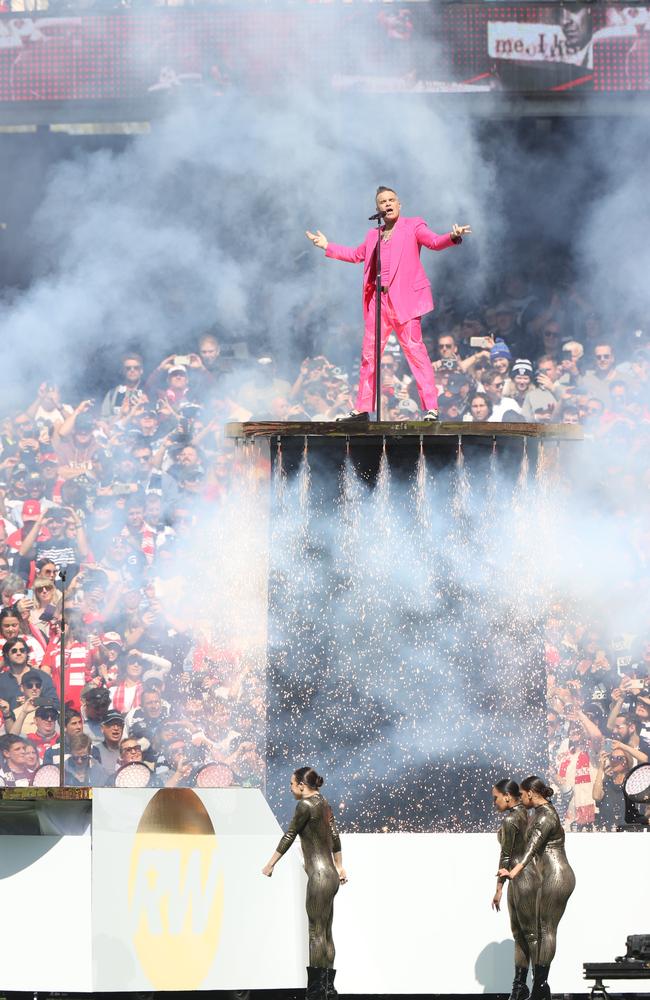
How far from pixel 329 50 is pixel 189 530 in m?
4.51

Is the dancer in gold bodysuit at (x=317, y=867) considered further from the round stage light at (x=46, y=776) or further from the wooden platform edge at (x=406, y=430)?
the round stage light at (x=46, y=776)

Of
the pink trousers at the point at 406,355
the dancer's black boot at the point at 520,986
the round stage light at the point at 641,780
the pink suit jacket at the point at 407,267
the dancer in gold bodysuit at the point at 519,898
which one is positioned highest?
the pink suit jacket at the point at 407,267

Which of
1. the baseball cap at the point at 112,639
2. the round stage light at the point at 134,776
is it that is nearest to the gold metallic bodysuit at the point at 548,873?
the round stage light at the point at 134,776

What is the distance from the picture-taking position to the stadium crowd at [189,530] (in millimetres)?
12164

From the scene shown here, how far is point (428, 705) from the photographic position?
9.43m

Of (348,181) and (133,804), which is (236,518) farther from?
(348,181)

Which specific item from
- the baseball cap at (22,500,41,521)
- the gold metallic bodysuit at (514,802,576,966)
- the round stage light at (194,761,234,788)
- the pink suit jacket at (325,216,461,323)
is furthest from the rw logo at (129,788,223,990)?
the baseball cap at (22,500,41,521)

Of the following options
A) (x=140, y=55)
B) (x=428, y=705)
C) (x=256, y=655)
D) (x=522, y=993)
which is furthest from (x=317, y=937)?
(x=140, y=55)

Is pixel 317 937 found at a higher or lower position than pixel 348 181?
lower

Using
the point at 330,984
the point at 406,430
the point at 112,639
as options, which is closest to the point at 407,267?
the point at 406,430

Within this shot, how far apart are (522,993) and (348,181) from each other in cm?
958

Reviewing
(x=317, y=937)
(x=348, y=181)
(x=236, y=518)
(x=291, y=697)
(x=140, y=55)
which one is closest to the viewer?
(x=317, y=937)

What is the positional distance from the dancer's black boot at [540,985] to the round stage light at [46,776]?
15.2ft

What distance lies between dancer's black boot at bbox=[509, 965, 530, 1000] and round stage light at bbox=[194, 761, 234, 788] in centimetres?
358
